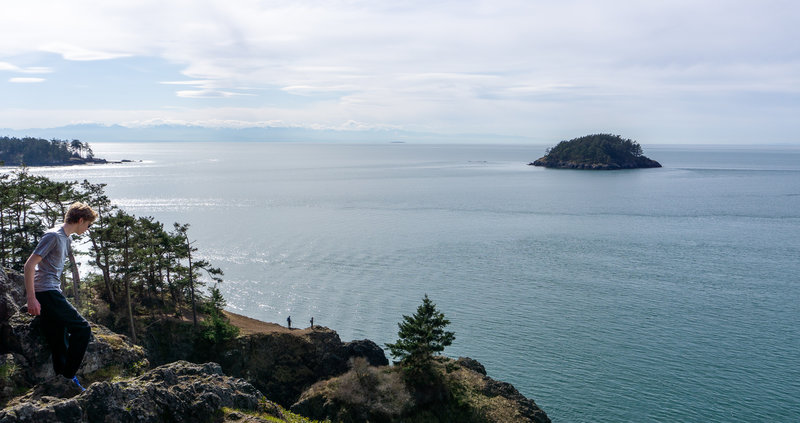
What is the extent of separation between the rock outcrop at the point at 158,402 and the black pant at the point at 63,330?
790mm

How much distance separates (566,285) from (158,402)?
188 feet

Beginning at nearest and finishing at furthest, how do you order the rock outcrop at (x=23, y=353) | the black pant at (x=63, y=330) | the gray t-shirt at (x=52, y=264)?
the gray t-shirt at (x=52, y=264), the black pant at (x=63, y=330), the rock outcrop at (x=23, y=353)

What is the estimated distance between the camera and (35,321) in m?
10.8

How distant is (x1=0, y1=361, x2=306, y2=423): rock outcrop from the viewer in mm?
9438

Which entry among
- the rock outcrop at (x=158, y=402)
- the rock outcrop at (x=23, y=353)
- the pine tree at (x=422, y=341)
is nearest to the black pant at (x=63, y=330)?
the rock outcrop at (x=158, y=402)

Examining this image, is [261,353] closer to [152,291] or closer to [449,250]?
[152,291]

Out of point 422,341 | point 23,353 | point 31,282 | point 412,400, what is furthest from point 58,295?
point 412,400

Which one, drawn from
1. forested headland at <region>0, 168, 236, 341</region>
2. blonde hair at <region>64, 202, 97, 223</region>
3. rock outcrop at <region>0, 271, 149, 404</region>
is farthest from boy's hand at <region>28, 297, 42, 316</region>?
forested headland at <region>0, 168, 236, 341</region>

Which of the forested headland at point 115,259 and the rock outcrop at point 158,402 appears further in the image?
the forested headland at point 115,259

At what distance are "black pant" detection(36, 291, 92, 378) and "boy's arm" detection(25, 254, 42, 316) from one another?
0.34 meters

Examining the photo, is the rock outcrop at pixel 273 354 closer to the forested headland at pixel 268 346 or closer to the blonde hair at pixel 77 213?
the forested headland at pixel 268 346

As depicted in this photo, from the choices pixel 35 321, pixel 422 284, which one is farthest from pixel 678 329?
pixel 35 321

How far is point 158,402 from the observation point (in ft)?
36.7

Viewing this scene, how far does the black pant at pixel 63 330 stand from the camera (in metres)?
9.79
